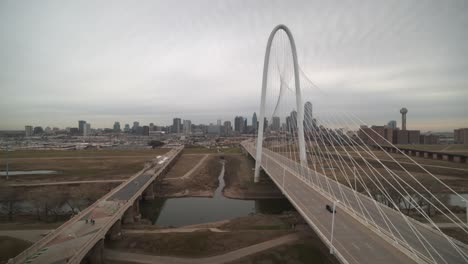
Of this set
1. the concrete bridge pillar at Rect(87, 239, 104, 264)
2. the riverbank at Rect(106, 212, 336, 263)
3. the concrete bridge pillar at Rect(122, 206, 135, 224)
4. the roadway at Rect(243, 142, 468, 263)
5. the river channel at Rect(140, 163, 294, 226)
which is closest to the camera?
the roadway at Rect(243, 142, 468, 263)

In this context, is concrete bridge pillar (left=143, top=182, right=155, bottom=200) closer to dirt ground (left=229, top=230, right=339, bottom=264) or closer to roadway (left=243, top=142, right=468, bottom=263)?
dirt ground (left=229, top=230, right=339, bottom=264)

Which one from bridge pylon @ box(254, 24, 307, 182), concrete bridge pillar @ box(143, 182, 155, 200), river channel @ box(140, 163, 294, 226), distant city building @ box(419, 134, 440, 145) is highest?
Answer: bridge pylon @ box(254, 24, 307, 182)

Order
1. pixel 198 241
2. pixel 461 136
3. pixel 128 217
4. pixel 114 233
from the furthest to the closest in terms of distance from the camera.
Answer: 1. pixel 461 136
2. pixel 128 217
3. pixel 114 233
4. pixel 198 241

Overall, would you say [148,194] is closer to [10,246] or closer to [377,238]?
[10,246]

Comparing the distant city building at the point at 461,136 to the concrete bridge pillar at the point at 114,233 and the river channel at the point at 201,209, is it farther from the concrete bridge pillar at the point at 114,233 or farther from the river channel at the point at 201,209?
the concrete bridge pillar at the point at 114,233

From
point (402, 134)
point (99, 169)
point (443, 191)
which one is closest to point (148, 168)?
point (99, 169)

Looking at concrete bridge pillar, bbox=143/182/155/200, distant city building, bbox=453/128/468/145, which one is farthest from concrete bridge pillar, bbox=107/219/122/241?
distant city building, bbox=453/128/468/145

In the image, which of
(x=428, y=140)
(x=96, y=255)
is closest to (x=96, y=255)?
(x=96, y=255)
